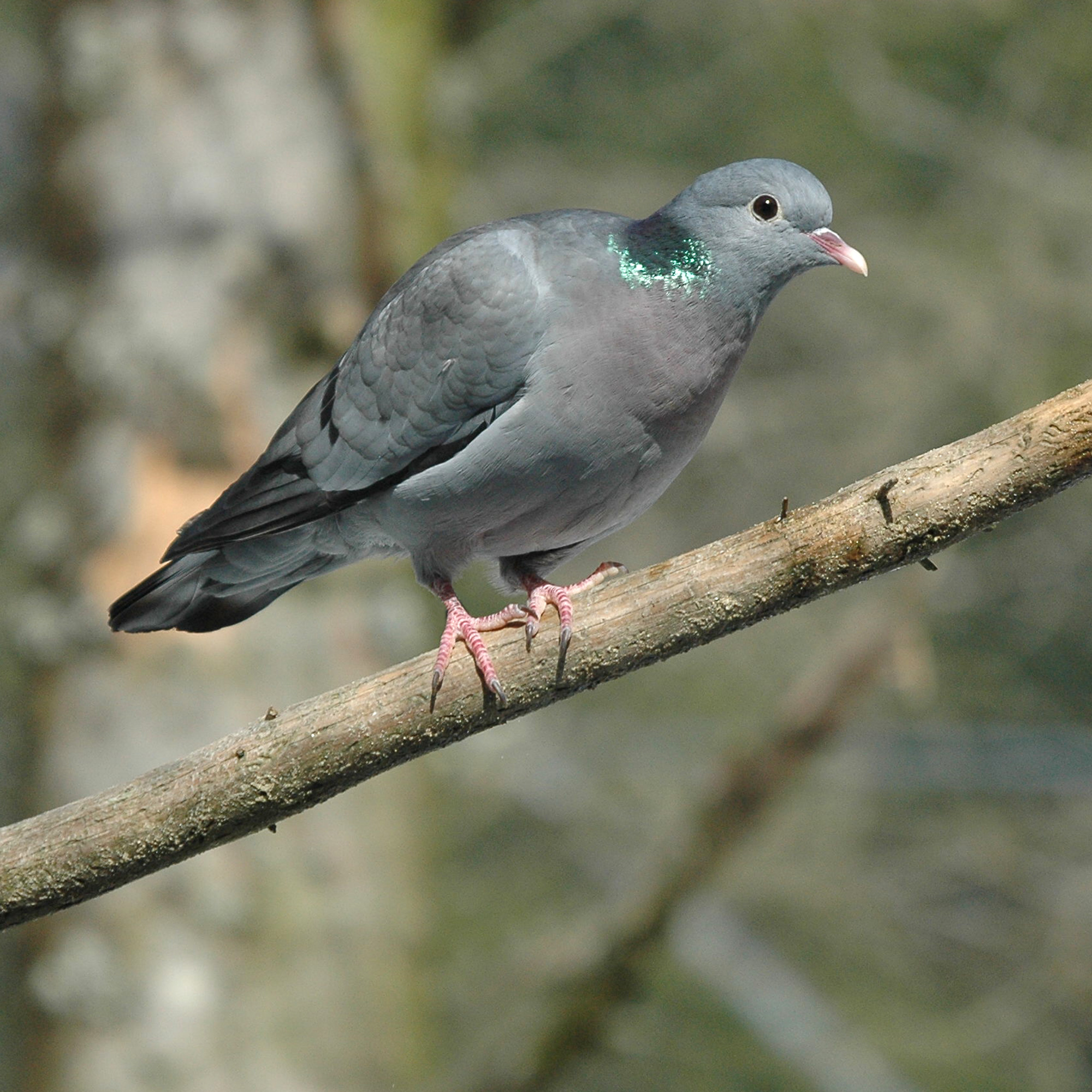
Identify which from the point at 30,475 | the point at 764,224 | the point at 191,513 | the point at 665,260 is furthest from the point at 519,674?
the point at 30,475

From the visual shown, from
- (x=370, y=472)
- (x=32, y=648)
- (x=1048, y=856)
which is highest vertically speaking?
(x=32, y=648)

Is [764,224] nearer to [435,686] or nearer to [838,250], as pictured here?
[838,250]

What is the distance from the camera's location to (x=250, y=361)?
4.64m

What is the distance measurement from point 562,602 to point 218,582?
3.41ft

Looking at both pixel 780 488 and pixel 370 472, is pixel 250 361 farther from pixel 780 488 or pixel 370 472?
pixel 780 488

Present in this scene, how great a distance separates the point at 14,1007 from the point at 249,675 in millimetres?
1369

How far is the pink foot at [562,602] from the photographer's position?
8.19 feet

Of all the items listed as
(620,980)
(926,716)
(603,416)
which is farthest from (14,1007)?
(926,716)

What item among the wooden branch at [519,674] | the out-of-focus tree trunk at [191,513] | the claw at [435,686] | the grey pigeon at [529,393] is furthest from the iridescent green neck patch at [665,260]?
the out-of-focus tree trunk at [191,513]

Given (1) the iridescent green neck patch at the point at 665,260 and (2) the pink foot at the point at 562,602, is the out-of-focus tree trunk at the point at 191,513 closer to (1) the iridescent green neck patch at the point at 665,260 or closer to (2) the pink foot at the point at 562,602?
(2) the pink foot at the point at 562,602

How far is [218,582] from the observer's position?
10.7 feet

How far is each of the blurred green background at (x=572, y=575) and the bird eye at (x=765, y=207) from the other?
222 cm

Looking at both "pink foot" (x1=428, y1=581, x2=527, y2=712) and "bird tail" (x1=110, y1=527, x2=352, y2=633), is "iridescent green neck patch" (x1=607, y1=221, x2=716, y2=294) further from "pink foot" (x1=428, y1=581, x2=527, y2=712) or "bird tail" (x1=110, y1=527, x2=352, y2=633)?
"bird tail" (x1=110, y1=527, x2=352, y2=633)

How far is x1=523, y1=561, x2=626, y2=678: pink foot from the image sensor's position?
250 cm
